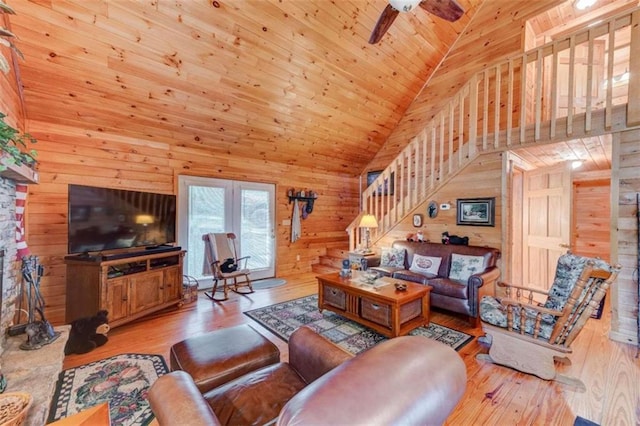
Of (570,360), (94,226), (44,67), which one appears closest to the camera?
(570,360)

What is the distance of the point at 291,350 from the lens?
1.59m

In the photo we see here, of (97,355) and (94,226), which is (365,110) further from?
(97,355)

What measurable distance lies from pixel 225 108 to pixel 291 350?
3.55m

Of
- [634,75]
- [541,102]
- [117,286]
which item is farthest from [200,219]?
[541,102]

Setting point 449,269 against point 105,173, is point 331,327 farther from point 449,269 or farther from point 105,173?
point 105,173

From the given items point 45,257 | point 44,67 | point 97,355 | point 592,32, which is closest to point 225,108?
point 44,67

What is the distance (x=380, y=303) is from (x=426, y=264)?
59.6 inches

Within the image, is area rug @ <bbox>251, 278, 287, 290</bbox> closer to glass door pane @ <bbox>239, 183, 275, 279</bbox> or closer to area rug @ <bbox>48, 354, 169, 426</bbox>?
glass door pane @ <bbox>239, 183, 275, 279</bbox>

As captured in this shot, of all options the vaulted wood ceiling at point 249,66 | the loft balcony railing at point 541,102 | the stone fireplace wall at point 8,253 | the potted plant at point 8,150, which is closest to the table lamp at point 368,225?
the loft balcony railing at point 541,102

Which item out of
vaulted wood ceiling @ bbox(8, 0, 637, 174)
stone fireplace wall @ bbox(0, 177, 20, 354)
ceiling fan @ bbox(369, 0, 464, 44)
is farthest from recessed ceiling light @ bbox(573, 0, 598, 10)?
stone fireplace wall @ bbox(0, 177, 20, 354)

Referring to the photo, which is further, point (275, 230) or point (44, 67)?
point (275, 230)

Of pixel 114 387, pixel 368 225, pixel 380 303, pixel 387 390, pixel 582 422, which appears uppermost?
pixel 368 225

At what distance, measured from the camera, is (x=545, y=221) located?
12.7ft

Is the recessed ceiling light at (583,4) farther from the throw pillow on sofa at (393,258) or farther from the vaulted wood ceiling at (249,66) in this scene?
the throw pillow on sofa at (393,258)
